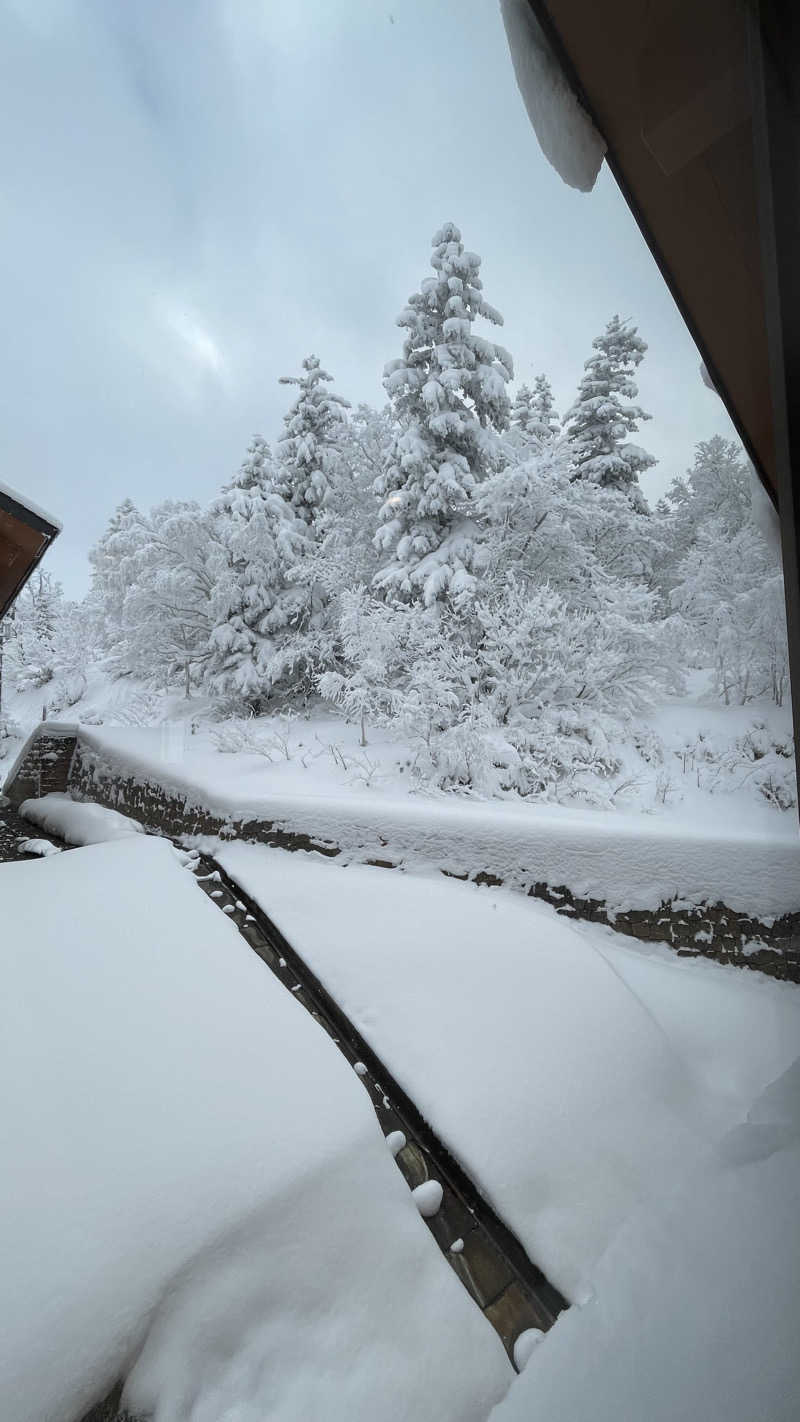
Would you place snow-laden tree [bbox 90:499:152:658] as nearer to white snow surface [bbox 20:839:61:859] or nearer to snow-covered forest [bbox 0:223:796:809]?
snow-covered forest [bbox 0:223:796:809]

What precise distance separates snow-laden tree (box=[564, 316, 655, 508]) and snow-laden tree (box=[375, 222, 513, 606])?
2.07 m

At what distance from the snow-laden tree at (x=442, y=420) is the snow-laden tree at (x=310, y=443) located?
3143 millimetres

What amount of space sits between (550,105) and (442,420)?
8166mm

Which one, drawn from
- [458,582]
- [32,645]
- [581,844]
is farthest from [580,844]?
[32,645]

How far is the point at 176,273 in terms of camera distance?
21.0m

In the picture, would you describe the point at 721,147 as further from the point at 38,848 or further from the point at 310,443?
the point at 310,443

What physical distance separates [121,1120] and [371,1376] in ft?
3.22

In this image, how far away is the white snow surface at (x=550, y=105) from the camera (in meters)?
1.03

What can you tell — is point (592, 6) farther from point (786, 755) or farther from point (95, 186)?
point (95, 186)

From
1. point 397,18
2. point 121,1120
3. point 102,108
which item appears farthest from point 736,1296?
point 102,108

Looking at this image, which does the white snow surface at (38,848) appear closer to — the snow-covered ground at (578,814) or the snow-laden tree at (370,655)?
the snow-covered ground at (578,814)

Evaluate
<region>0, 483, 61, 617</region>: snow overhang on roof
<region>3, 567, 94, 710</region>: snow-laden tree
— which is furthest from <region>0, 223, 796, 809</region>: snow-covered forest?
<region>0, 483, 61, 617</region>: snow overhang on roof

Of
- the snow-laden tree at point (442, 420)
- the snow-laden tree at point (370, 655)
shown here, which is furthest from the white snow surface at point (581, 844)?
the snow-laden tree at point (442, 420)

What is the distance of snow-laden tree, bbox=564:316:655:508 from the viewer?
9438mm
